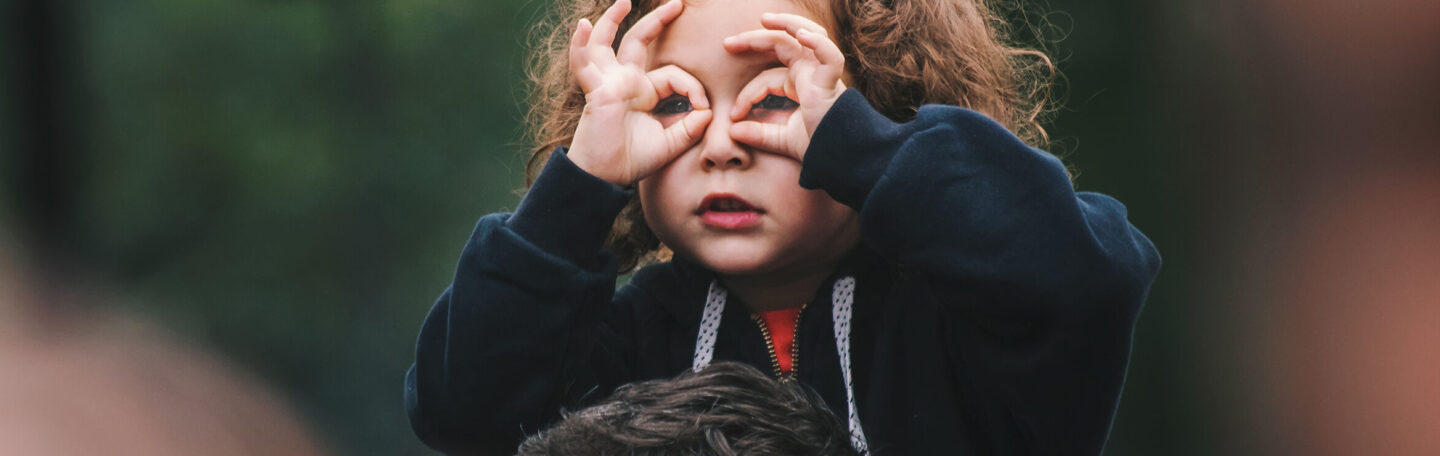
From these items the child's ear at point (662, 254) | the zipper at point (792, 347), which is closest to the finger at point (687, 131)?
the zipper at point (792, 347)

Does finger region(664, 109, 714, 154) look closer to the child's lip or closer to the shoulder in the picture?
the child's lip

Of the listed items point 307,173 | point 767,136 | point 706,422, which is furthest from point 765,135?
point 307,173

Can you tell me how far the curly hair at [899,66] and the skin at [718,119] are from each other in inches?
4.0

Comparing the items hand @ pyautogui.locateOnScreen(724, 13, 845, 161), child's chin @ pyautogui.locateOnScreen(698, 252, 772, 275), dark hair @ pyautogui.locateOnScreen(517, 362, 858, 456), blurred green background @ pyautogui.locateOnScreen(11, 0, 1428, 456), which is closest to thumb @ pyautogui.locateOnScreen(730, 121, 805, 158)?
hand @ pyautogui.locateOnScreen(724, 13, 845, 161)

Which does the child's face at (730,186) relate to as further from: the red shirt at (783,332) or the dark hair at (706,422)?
the dark hair at (706,422)

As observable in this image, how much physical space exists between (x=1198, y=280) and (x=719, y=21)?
1.84 metres

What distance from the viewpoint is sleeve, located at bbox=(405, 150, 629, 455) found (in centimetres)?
127

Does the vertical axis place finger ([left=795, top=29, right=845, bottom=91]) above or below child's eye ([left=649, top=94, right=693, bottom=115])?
above

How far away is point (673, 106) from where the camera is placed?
1.35m

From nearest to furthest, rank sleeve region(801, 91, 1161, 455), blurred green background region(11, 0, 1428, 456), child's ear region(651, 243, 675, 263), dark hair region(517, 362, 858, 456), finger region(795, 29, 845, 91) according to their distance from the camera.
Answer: dark hair region(517, 362, 858, 456) → sleeve region(801, 91, 1161, 455) → finger region(795, 29, 845, 91) → child's ear region(651, 243, 675, 263) → blurred green background region(11, 0, 1428, 456)

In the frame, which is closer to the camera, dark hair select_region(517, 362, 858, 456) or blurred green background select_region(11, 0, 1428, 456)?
dark hair select_region(517, 362, 858, 456)

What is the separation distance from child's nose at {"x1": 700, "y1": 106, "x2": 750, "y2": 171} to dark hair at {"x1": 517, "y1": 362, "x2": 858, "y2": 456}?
24cm

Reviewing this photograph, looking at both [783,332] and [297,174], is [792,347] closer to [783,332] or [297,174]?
[783,332]

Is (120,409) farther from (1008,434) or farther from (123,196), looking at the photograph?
(1008,434)
